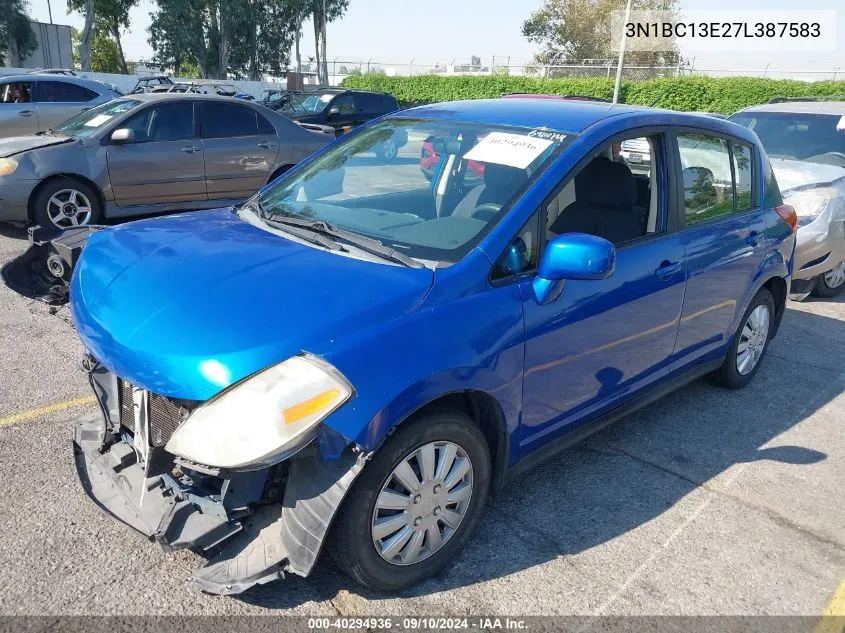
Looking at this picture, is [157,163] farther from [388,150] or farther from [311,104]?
[311,104]

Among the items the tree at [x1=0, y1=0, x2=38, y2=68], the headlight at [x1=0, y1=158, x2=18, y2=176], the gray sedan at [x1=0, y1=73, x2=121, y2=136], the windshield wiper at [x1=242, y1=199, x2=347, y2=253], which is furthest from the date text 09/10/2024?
the tree at [x1=0, y1=0, x2=38, y2=68]

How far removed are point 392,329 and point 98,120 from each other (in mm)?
7036

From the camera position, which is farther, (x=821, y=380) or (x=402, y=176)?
(x=821, y=380)

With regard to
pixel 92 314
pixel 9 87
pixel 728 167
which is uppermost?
pixel 9 87

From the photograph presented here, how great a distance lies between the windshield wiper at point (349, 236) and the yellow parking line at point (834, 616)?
2059mm

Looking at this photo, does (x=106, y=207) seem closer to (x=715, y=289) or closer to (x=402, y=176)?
(x=402, y=176)

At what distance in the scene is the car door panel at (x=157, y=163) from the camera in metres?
7.70

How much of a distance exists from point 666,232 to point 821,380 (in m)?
2.39

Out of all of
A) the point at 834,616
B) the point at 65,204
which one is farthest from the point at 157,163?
the point at 834,616

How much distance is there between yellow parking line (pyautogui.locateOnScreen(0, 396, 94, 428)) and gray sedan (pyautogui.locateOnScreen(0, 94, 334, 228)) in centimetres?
414

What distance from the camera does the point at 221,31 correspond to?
146 ft

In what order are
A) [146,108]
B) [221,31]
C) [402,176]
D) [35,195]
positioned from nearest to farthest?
[402,176] < [35,195] < [146,108] < [221,31]

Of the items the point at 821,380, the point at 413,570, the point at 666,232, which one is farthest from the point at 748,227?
the point at 413,570

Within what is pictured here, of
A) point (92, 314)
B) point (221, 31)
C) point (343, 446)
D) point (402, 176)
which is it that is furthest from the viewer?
point (221, 31)
